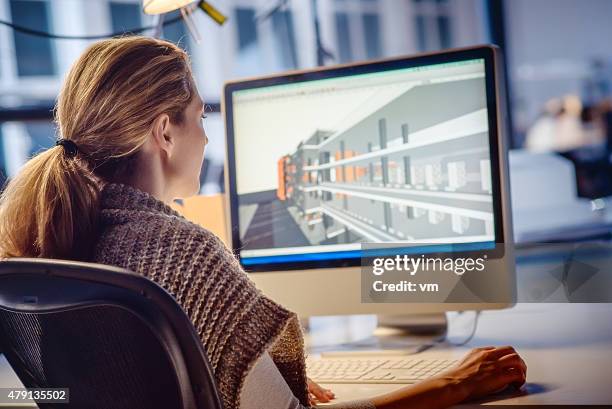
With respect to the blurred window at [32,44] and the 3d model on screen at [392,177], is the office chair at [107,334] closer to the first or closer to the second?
the 3d model on screen at [392,177]

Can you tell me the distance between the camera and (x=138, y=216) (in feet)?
3.09

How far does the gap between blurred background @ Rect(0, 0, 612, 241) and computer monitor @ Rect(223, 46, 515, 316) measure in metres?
0.26

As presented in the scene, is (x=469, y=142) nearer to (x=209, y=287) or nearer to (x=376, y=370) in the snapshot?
(x=376, y=370)

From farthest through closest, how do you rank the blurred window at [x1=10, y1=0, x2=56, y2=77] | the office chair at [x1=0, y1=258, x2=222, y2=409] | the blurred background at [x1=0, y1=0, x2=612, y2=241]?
1. the blurred window at [x1=10, y1=0, x2=56, y2=77]
2. the blurred background at [x1=0, y1=0, x2=612, y2=241]
3. the office chair at [x1=0, y1=258, x2=222, y2=409]

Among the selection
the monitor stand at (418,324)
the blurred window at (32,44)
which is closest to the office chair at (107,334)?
the monitor stand at (418,324)

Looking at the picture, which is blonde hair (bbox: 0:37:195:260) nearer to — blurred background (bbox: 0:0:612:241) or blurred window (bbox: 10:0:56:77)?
blurred background (bbox: 0:0:612:241)

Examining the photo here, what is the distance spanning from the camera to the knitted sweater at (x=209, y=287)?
866 millimetres

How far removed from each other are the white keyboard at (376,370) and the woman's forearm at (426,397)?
105 mm

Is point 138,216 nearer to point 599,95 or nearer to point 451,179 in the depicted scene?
point 451,179

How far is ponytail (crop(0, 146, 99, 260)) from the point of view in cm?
94

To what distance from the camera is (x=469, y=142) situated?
128cm

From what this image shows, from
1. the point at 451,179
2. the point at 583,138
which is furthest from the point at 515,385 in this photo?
the point at 583,138

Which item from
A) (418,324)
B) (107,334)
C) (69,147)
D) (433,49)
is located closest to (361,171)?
(418,324)

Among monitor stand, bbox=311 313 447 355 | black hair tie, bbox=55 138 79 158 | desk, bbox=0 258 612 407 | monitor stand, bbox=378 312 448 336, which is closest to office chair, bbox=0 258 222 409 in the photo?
black hair tie, bbox=55 138 79 158
